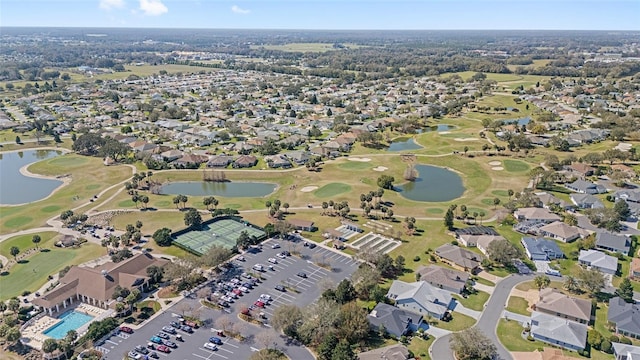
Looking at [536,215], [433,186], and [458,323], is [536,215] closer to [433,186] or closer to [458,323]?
[433,186]

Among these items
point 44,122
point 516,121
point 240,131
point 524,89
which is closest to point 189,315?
point 240,131

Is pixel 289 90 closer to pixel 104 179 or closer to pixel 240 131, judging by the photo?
pixel 240 131

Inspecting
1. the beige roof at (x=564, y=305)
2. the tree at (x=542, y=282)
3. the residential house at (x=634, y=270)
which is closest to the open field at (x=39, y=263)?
the beige roof at (x=564, y=305)

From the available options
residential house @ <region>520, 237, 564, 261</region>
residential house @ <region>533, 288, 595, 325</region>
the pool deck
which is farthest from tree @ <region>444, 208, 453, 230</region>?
the pool deck

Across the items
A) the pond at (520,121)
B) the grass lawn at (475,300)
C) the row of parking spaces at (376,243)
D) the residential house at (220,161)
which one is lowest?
the grass lawn at (475,300)

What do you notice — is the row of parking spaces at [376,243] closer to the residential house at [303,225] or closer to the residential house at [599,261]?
the residential house at [303,225]
